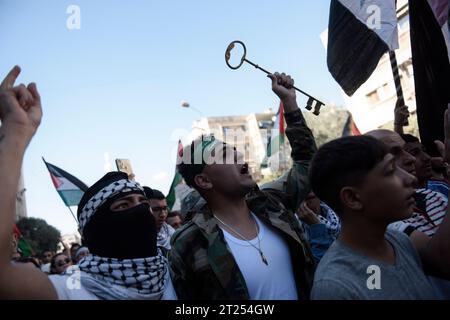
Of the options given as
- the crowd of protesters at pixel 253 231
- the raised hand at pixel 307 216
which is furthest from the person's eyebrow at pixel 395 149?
the raised hand at pixel 307 216

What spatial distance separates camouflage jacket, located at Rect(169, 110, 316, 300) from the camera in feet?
6.68

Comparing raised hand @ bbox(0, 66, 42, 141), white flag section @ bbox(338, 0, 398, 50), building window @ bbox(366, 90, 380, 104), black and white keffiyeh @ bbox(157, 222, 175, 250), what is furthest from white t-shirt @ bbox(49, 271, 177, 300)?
building window @ bbox(366, 90, 380, 104)

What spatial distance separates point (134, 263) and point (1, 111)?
2.96 ft

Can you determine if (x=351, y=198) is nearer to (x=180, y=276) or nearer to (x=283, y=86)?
(x=180, y=276)

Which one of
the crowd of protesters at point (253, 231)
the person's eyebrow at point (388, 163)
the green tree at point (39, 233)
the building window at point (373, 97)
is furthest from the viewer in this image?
the green tree at point (39, 233)

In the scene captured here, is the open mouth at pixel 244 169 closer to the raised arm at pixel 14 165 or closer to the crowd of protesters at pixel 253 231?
the crowd of protesters at pixel 253 231

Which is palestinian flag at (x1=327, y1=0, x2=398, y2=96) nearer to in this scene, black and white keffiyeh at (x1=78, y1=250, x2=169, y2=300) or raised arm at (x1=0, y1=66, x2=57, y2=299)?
black and white keffiyeh at (x1=78, y1=250, x2=169, y2=300)

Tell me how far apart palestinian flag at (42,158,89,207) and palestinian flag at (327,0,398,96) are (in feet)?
17.3

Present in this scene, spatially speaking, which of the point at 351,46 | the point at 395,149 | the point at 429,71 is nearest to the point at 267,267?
the point at 395,149

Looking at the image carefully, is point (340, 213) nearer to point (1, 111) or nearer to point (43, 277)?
point (43, 277)

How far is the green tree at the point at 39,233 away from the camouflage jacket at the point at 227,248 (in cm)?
3930

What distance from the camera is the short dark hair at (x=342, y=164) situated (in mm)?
1777

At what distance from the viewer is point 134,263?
6.59ft
